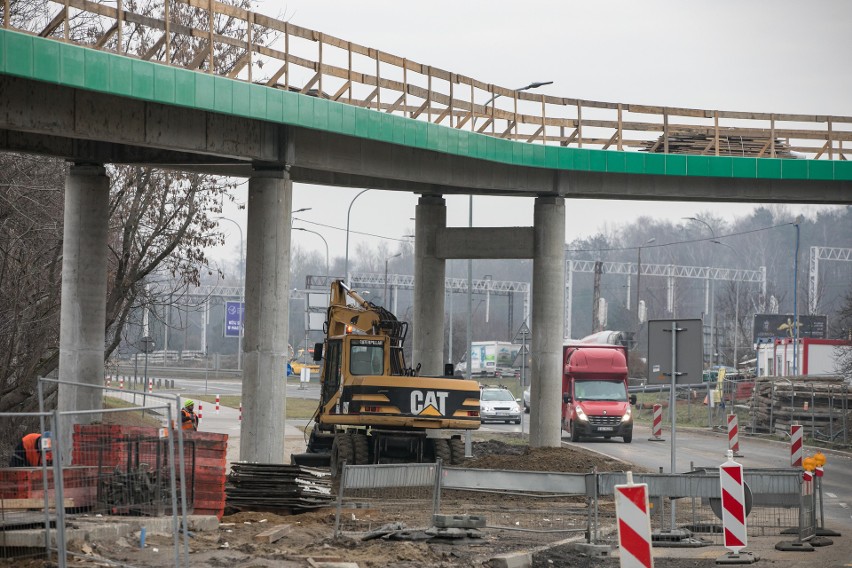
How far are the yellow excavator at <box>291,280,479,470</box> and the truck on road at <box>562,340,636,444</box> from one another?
46.0 feet

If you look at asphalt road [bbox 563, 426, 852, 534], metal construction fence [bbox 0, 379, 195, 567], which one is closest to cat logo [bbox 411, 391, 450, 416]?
asphalt road [bbox 563, 426, 852, 534]

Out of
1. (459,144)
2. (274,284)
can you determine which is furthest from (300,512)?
(459,144)

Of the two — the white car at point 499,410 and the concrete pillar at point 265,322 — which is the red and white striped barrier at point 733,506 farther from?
the white car at point 499,410

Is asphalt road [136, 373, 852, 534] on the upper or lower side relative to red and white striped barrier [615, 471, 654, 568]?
lower

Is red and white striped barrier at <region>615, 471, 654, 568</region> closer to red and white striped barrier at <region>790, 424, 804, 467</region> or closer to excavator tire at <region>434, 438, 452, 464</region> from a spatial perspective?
red and white striped barrier at <region>790, 424, 804, 467</region>

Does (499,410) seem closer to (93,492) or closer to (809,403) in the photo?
(809,403)

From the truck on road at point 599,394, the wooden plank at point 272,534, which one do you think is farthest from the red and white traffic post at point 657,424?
the wooden plank at point 272,534

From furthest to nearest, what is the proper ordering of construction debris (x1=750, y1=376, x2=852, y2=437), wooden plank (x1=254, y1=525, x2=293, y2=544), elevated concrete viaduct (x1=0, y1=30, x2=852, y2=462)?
1. construction debris (x1=750, y1=376, x2=852, y2=437)
2. elevated concrete viaduct (x1=0, y1=30, x2=852, y2=462)
3. wooden plank (x1=254, y1=525, x2=293, y2=544)

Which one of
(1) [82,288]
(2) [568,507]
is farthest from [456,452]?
(1) [82,288]

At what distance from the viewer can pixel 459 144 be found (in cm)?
2762

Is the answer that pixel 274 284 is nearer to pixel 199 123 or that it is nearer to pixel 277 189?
pixel 277 189

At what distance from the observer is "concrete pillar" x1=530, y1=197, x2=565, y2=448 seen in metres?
32.3

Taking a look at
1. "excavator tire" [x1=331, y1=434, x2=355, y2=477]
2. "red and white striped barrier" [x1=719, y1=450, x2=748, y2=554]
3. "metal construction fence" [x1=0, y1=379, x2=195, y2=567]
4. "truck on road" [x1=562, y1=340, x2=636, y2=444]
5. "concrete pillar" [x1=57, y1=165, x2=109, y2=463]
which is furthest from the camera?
"truck on road" [x1=562, y1=340, x2=636, y2=444]

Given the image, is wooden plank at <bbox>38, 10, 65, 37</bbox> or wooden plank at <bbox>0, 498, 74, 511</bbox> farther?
wooden plank at <bbox>38, 10, 65, 37</bbox>
